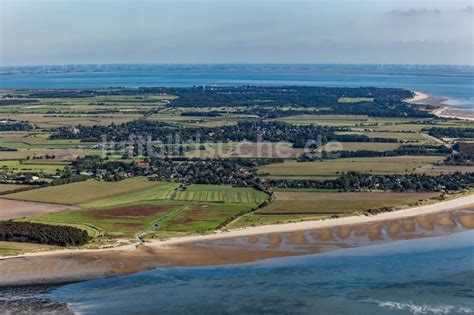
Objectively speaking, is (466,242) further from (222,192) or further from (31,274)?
(31,274)

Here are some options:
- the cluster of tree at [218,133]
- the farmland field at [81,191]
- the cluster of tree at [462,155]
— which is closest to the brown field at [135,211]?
the farmland field at [81,191]

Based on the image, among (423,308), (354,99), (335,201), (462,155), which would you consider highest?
(354,99)

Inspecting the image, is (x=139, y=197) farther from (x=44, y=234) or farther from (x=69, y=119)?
(x=69, y=119)

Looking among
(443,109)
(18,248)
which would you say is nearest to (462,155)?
(18,248)

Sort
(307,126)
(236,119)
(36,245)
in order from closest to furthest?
(36,245), (307,126), (236,119)

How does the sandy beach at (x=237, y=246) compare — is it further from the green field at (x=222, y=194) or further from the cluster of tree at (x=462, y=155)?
the cluster of tree at (x=462, y=155)

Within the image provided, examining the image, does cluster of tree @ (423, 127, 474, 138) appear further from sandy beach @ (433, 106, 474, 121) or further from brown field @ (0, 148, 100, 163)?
brown field @ (0, 148, 100, 163)

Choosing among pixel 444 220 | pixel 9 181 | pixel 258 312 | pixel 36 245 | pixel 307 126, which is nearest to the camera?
pixel 258 312

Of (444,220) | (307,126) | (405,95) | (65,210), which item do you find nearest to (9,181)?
(65,210)
